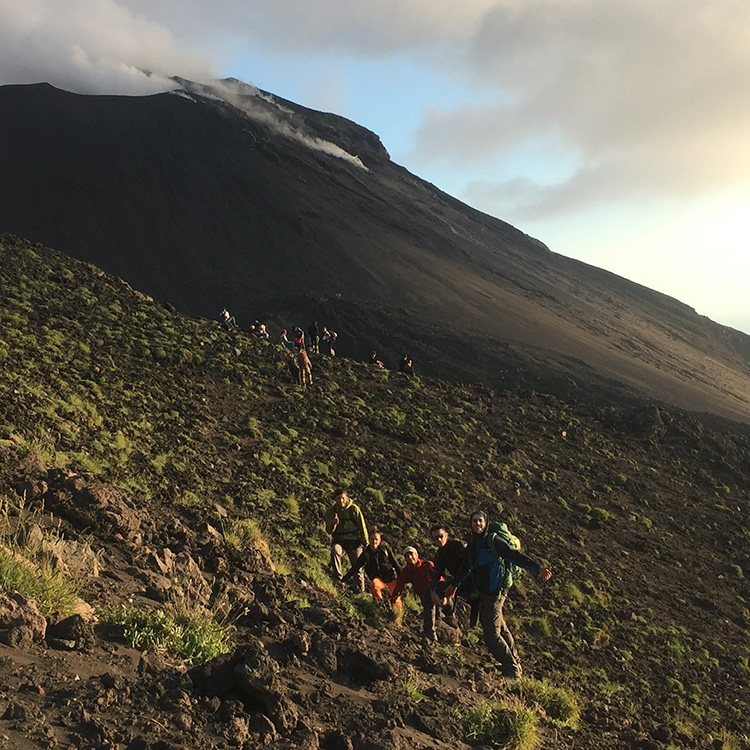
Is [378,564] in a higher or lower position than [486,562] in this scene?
lower

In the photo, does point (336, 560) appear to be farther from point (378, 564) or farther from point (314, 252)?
point (314, 252)

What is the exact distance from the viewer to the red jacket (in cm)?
820

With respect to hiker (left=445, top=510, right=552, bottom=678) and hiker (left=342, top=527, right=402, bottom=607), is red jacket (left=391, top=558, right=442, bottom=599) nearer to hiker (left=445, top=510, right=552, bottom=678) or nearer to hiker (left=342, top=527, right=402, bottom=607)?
hiker (left=342, top=527, right=402, bottom=607)

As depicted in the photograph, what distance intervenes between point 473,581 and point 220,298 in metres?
46.0

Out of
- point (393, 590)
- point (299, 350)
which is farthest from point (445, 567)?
point (299, 350)

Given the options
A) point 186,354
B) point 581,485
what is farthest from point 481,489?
point 186,354

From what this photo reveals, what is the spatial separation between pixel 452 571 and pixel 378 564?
150 centimetres

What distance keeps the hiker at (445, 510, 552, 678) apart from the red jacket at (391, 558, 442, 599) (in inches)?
45.9

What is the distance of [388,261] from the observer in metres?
59.8

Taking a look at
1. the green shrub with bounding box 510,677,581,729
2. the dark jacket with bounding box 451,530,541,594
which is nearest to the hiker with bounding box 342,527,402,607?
the dark jacket with bounding box 451,530,541,594

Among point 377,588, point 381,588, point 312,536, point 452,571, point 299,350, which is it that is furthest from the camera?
point 299,350

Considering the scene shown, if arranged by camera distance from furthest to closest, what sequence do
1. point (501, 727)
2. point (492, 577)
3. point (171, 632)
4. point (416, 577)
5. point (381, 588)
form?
point (381, 588) < point (416, 577) < point (492, 577) < point (501, 727) < point (171, 632)

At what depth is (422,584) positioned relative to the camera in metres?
8.20

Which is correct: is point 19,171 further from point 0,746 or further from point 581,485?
point 0,746
